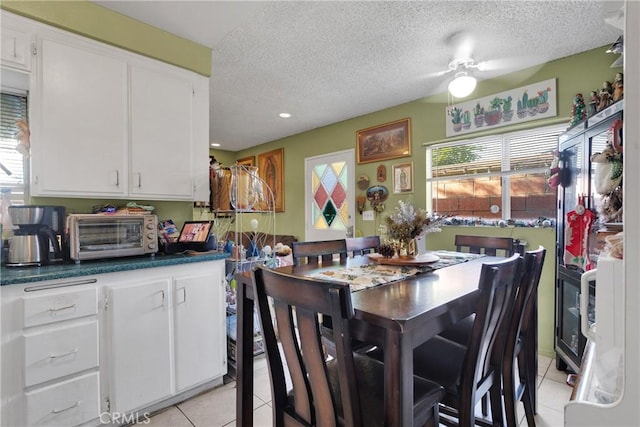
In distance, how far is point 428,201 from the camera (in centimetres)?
339

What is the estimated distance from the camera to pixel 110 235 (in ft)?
6.12

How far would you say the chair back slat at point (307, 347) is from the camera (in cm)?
86

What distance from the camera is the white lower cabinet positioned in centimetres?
144

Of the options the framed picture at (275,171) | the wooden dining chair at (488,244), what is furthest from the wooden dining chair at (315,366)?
the framed picture at (275,171)

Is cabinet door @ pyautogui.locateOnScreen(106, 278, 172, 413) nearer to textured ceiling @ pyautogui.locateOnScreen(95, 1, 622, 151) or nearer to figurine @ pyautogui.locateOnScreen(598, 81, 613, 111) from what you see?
textured ceiling @ pyautogui.locateOnScreen(95, 1, 622, 151)

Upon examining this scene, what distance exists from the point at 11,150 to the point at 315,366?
2322mm

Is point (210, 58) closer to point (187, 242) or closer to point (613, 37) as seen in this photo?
point (187, 242)

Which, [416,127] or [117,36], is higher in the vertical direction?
[117,36]

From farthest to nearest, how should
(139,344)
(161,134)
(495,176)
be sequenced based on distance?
1. (495,176)
2. (161,134)
3. (139,344)

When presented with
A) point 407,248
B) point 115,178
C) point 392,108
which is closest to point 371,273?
point 407,248

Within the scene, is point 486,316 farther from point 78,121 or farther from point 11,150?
point 11,150

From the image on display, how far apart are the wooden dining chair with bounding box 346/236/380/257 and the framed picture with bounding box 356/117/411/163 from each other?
151 centimetres

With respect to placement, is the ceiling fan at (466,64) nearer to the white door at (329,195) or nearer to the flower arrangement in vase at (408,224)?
the flower arrangement in vase at (408,224)

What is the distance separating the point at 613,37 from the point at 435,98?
137 cm
